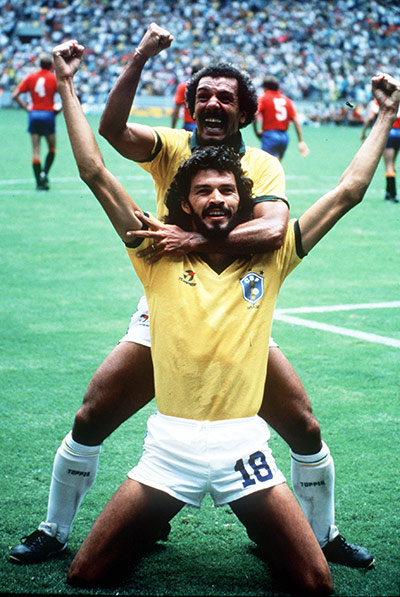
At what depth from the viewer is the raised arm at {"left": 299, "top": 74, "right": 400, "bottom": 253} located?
3.51 metres

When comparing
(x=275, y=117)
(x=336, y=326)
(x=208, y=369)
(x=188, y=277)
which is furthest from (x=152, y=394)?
(x=275, y=117)

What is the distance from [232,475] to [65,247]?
7.79 m

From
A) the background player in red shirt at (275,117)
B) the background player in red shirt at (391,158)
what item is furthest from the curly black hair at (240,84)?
the background player in red shirt at (275,117)

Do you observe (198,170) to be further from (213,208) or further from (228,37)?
(228,37)

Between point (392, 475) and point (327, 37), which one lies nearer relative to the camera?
point (392, 475)

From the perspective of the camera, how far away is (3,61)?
4366 centimetres

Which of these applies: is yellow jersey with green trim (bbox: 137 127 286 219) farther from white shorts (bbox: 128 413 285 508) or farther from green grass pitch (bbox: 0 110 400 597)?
green grass pitch (bbox: 0 110 400 597)

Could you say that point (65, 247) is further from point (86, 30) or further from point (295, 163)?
point (86, 30)

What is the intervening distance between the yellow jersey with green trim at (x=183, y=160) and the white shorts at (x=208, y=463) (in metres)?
1.03

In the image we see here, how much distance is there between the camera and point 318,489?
12.3 feet

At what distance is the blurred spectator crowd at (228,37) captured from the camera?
4262 cm

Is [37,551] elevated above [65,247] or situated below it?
above

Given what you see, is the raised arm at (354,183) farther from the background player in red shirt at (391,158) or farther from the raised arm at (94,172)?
the background player in red shirt at (391,158)

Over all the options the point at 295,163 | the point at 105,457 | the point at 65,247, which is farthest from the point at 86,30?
the point at 105,457
